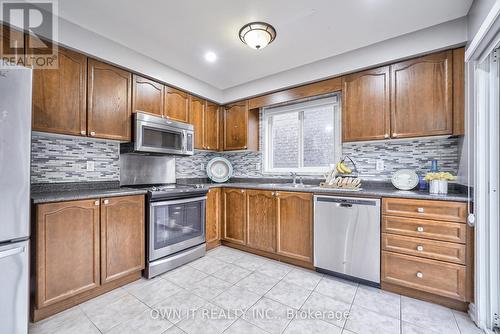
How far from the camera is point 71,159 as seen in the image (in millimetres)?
2242

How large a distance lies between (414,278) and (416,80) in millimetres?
1841

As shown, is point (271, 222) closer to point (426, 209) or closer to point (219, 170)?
point (219, 170)

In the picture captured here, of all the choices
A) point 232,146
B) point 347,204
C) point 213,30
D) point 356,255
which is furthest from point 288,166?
point 213,30

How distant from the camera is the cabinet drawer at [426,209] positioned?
172cm

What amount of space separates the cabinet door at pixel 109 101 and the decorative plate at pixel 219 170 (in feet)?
4.56

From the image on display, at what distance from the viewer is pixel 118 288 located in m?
2.08

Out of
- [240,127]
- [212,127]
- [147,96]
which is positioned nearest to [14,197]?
[147,96]

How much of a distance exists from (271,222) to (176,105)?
2.01 metres

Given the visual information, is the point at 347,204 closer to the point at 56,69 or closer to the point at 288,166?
the point at 288,166

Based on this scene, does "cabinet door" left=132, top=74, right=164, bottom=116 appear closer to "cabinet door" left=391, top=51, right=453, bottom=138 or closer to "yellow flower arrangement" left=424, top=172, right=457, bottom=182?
"cabinet door" left=391, top=51, right=453, bottom=138

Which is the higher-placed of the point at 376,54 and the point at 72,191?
the point at 376,54

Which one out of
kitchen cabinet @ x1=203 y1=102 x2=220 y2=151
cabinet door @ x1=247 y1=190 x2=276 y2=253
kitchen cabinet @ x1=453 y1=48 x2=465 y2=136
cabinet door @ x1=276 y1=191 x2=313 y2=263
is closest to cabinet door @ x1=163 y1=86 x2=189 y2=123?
kitchen cabinet @ x1=203 y1=102 x2=220 y2=151

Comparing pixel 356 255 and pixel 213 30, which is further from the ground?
pixel 213 30

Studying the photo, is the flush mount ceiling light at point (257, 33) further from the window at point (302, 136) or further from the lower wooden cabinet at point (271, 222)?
the lower wooden cabinet at point (271, 222)
